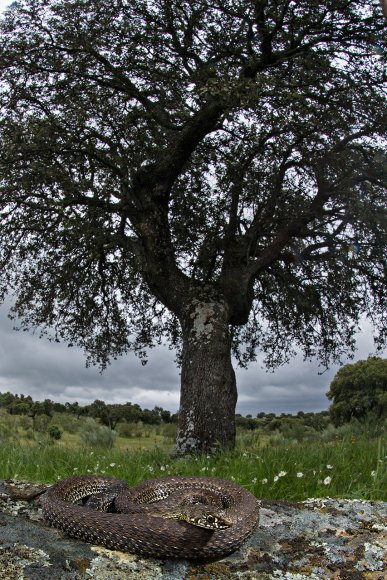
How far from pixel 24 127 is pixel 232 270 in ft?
24.8

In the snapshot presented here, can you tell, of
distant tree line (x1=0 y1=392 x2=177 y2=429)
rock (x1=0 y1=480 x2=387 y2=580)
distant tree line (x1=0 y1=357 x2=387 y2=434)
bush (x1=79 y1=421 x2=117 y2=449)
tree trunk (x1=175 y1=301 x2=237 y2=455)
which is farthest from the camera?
distant tree line (x1=0 y1=392 x2=177 y2=429)

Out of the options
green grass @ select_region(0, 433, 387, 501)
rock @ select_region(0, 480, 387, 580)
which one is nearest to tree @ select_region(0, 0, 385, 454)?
green grass @ select_region(0, 433, 387, 501)

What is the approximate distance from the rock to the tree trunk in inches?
444

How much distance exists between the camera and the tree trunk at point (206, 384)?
14922 mm

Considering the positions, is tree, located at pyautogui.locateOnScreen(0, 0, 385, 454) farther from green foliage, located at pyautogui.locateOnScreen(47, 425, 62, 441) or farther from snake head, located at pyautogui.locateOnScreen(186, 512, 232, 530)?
snake head, located at pyautogui.locateOnScreen(186, 512, 232, 530)

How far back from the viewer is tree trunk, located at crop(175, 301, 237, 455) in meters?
14.9

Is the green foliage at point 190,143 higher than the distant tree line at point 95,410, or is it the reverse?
the green foliage at point 190,143

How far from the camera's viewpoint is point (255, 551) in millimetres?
2779

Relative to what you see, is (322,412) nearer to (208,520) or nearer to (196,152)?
(196,152)

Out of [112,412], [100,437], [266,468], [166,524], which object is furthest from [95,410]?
[166,524]

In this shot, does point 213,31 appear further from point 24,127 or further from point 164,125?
point 24,127

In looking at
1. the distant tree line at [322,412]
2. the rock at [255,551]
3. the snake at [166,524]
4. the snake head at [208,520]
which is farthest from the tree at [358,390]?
the snake head at [208,520]

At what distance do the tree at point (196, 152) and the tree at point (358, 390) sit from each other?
10112mm

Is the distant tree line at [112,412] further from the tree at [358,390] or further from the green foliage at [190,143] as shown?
the green foliage at [190,143]
